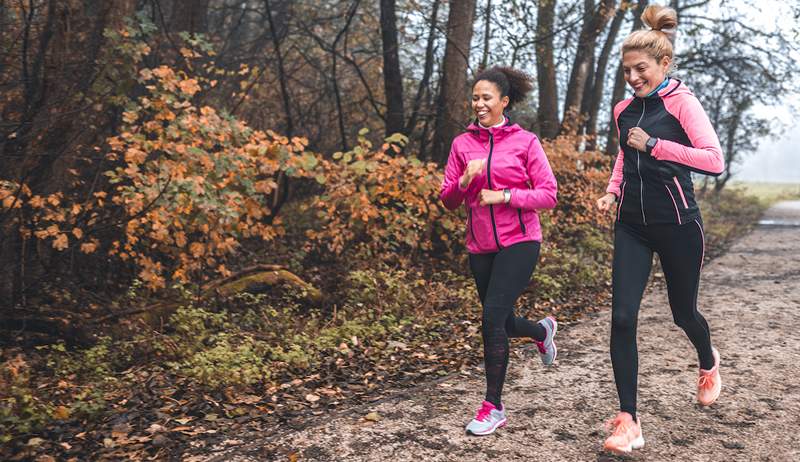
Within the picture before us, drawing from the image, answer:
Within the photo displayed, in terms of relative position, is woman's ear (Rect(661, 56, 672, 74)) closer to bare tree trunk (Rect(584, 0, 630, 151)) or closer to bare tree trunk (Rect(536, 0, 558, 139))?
bare tree trunk (Rect(536, 0, 558, 139))

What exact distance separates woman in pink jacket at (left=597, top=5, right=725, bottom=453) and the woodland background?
2.02 metres

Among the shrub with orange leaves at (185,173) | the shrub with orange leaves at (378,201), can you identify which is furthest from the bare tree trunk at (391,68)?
the shrub with orange leaves at (185,173)

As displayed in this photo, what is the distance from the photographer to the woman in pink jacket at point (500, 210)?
3900 mm

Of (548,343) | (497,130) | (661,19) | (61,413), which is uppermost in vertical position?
(661,19)

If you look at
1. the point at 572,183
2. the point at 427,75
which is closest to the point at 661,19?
the point at 572,183

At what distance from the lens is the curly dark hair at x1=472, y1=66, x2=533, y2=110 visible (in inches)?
156

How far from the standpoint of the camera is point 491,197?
3768 mm

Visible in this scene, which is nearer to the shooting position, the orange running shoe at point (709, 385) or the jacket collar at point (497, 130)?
the jacket collar at point (497, 130)

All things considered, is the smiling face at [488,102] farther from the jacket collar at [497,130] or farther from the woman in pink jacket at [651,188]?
the woman in pink jacket at [651,188]

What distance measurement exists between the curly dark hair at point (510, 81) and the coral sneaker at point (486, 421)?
73.3 inches

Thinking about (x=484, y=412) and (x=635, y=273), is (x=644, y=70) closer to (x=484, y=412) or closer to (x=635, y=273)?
(x=635, y=273)

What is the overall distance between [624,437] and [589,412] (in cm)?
77

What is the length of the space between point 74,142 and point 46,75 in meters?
0.72

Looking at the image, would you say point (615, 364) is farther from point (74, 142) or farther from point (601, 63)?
point (601, 63)
